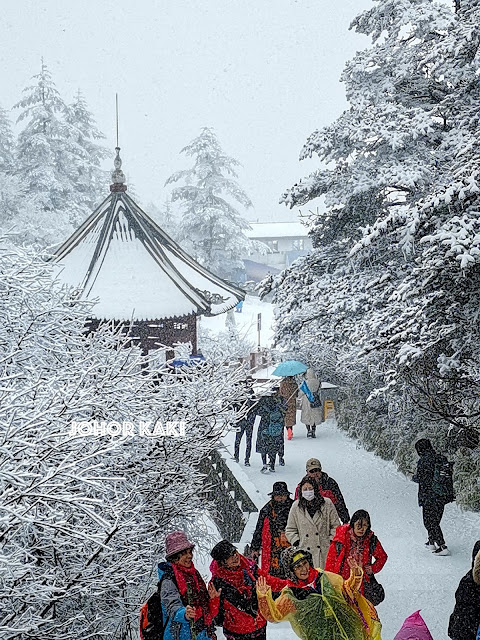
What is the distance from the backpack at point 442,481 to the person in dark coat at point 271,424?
432cm

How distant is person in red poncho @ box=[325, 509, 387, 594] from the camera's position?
585cm

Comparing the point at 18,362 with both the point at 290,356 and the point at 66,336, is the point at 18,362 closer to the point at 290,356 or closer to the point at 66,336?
the point at 66,336

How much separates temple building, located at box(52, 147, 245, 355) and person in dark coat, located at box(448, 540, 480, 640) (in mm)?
10224

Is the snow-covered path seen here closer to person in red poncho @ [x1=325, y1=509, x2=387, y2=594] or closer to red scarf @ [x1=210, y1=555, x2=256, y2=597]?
person in red poncho @ [x1=325, y1=509, x2=387, y2=594]

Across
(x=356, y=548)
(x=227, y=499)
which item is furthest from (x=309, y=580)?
(x=227, y=499)

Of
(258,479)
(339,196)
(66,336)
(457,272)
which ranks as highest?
(339,196)

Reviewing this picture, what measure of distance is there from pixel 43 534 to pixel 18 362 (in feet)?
8.46

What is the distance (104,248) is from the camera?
15.8 meters

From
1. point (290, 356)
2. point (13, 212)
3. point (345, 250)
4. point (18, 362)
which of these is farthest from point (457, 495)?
point (13, 212)

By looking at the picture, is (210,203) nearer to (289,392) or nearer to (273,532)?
(289,392)

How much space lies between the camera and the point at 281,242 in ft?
229

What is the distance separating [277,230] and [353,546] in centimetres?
6508

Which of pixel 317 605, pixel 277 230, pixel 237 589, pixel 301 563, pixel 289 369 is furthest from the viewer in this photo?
pixel 277 230

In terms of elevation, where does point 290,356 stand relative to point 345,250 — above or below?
below
